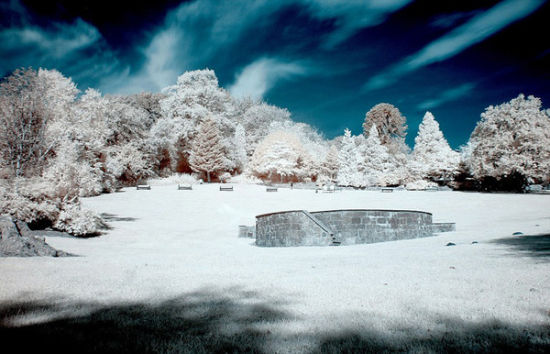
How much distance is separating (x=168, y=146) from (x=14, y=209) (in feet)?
111

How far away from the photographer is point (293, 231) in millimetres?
11805

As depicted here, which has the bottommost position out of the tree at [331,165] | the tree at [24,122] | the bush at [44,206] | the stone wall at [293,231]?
the stone wall at [293,231]

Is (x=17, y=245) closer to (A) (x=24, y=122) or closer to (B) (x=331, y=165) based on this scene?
(A) (x=24, y=122)

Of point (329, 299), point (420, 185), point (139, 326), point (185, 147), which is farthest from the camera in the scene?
point (185, 147)

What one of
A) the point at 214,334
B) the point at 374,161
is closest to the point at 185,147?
the point at 374,161

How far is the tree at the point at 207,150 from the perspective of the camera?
46844mm

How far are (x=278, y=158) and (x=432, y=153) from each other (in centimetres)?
2407

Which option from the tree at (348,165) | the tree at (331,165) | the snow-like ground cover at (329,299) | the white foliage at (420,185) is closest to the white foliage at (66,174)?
the snow-like ground cover at (329,299)

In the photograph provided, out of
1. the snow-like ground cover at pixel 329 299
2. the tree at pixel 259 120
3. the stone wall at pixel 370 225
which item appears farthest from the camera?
the tree at pixel 259 120

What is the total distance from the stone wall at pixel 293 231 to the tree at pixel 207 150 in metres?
35.6

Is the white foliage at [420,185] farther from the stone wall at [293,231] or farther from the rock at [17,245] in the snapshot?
the rock at [17,245]

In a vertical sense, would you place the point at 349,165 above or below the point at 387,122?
below

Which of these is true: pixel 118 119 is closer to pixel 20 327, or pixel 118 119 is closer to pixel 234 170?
pixel 234 170

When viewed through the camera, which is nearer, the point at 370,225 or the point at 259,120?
the point at 370,225
